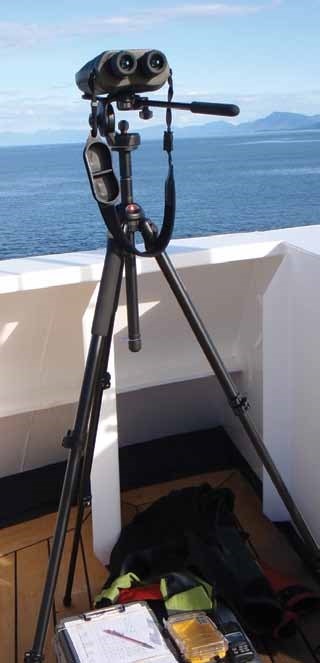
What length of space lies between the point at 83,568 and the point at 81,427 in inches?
26.5

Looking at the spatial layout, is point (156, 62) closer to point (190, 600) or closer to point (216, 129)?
point (190, 600)

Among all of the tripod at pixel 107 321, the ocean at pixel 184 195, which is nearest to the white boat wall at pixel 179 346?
the tripod at pixel 107 321

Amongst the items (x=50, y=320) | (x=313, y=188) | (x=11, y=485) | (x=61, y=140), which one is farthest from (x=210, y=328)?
(x=61, y=140)

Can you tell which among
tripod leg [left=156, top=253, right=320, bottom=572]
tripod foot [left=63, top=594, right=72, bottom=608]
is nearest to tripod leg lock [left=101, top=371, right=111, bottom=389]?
tripod leg [left=156, top=253, right=320, bottom=572]

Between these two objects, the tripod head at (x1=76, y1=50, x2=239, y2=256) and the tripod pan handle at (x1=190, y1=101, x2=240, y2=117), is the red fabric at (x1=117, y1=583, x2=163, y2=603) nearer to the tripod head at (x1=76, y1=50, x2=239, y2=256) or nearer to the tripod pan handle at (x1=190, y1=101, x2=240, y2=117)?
the tripod head at (x1=76, y1=50, x2=239, y2=256)

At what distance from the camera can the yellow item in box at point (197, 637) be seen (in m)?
1.43

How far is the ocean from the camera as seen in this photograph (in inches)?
1422

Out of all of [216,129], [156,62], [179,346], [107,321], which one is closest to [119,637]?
[107,321]

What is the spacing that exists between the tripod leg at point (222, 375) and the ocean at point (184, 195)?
3079 cm

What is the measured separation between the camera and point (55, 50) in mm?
60094

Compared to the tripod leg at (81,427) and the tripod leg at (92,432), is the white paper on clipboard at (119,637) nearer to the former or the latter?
the tripod leg at (81,427)

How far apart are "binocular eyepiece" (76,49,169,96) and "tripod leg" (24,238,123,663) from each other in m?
0.29

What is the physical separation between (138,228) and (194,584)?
32.2 inches

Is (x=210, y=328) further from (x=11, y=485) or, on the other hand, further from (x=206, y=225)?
(x=206, y=225)
